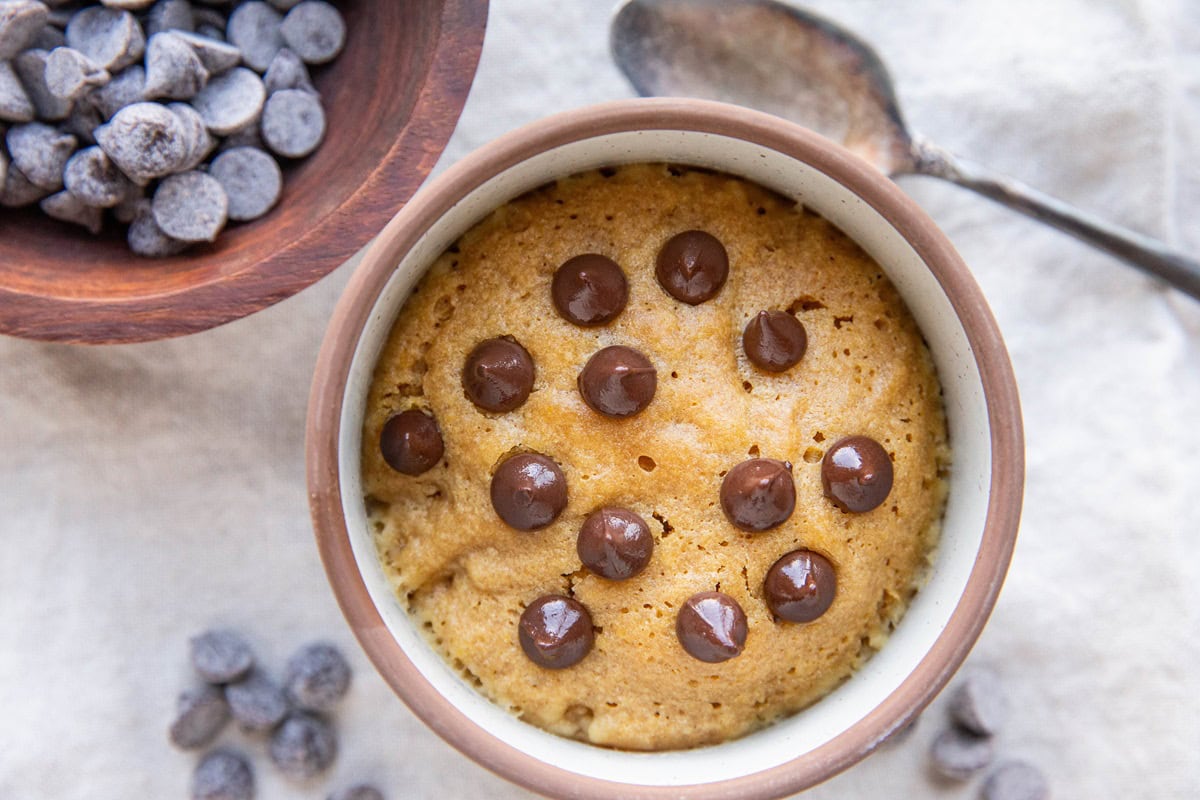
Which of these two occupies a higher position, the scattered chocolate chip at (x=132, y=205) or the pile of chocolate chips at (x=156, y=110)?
the pile of chocolate chips at (x=156, y=110)

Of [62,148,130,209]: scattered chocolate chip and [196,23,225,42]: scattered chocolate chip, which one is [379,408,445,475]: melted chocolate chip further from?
[196,23,225,42]: scattered chocolate chip

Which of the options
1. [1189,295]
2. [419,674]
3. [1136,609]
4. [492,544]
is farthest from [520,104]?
[1136,609]

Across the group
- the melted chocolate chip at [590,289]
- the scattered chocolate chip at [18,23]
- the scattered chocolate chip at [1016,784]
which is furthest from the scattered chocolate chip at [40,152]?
the scattered chocolate chip at [1016,784]

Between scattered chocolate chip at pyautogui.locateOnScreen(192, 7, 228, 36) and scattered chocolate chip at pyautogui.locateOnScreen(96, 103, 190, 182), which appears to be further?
scattered chocolate chip at pyautogui.locateOnScreen(192, 7, 228, 36)

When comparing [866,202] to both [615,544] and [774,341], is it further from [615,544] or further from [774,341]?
[615,544]

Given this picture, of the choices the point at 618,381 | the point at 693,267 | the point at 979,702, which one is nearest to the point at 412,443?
the point at 618,381

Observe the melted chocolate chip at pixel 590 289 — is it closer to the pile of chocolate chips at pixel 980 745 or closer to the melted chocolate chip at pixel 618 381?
the melted chocolate chip at pixel 618 381

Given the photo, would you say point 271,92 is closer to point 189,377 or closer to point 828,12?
point 189,377

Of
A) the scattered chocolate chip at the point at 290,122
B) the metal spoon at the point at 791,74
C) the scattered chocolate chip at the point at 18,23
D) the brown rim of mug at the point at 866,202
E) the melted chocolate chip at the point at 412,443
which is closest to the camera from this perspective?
the brown rim of mug at the point at 866,202

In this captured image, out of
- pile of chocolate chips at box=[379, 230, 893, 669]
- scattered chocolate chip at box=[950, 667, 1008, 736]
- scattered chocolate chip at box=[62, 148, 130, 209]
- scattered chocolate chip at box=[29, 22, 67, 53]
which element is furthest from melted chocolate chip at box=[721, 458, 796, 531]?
scattered chocolate chip at box=[29, 22, 67, 53]
